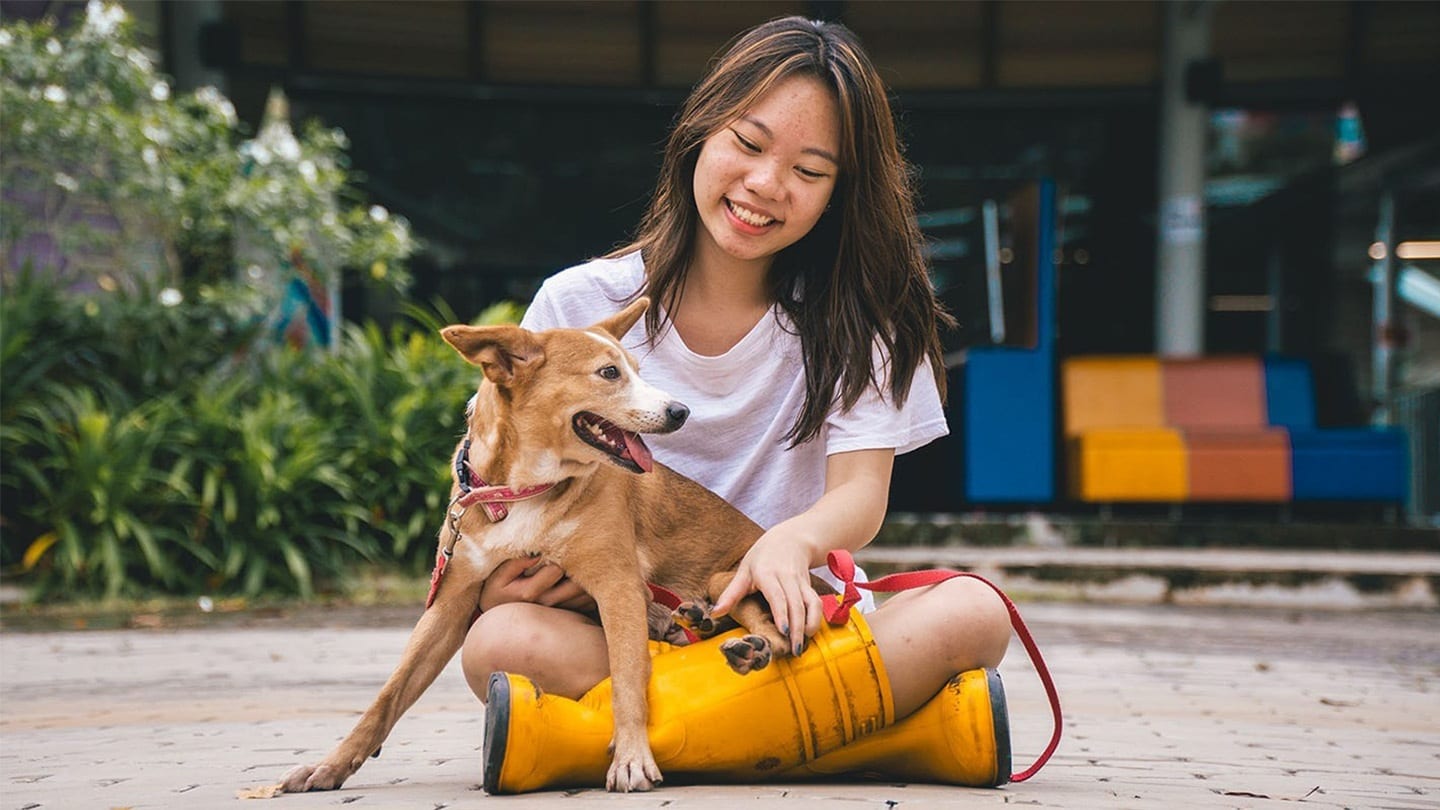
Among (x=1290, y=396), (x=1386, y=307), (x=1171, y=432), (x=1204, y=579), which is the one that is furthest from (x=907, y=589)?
(x=1386, y=307)

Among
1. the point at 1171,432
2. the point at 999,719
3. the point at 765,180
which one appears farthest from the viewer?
the point at 1171,432

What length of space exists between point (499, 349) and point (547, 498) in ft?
1.02

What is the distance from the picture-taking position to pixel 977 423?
9.80 m

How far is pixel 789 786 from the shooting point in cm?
270

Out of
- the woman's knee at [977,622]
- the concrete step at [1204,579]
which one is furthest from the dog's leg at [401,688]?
the concrete step at [1204,579]

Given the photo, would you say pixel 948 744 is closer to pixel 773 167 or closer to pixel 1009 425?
pixel 773 167

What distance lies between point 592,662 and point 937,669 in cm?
69

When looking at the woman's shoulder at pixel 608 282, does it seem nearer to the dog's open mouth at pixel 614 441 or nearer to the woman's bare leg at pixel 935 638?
the dog's open mouth at pixel 614 441

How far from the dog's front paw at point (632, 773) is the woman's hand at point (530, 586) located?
386 millimetres

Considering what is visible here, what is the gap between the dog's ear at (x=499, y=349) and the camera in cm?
258

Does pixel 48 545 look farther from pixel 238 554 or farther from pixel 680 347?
pixel 680 347

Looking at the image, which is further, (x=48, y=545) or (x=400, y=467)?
(x=400, y=467)

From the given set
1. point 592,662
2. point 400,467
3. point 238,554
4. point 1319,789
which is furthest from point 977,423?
point 592,662

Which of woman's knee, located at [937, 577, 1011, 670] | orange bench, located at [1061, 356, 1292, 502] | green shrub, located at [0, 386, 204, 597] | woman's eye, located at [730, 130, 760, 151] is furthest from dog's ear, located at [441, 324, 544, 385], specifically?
orange bench, located at [1061, 356, 1292, 502]
